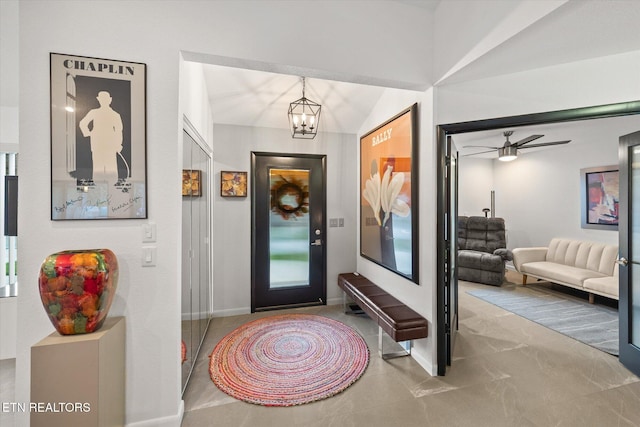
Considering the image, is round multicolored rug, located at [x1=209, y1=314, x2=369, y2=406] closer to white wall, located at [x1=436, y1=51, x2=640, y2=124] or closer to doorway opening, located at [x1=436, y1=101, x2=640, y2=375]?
doorway opening, located at [x1=436, y1=101, x2=640, y2=375]

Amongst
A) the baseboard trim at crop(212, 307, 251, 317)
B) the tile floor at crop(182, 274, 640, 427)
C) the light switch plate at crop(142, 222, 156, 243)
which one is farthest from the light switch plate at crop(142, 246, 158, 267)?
the baseboard trim at crop(212, 307, 251, 317)

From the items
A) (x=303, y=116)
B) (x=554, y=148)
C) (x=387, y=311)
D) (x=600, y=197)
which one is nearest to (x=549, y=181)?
(x=554, y=148)

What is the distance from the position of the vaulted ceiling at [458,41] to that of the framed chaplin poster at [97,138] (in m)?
0.60

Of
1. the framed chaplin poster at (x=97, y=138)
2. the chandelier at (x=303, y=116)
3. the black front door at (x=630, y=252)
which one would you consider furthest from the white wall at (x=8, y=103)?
the black front door at (x=630, y=252)

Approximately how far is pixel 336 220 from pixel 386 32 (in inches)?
93.9

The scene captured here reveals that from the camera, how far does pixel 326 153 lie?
12.8ft

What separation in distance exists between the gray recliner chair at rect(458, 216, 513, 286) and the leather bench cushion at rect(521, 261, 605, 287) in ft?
1.15

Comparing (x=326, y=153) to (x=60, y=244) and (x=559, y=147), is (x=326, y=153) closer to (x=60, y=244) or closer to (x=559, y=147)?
(x=60, y=244)

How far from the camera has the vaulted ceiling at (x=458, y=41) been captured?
1553mm

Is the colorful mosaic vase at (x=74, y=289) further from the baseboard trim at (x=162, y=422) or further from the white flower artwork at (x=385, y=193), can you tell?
the white flower artwork at (x=385, y=193)

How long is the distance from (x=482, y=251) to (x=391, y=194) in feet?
12.1

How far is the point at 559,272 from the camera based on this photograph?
14.0ft

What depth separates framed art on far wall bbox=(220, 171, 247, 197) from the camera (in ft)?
11.6

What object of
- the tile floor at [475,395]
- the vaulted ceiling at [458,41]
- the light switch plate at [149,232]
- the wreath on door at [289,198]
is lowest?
the tile floor at [475,395]
